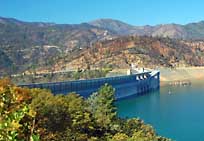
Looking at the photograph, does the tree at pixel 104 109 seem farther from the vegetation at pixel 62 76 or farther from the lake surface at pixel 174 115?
the vegetation at pixel 62 76

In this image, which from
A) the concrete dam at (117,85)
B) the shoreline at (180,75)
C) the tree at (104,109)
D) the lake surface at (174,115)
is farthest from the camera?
the shoreline at (180,75)

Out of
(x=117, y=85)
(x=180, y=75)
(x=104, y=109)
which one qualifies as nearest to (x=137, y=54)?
(x=180, y=75)

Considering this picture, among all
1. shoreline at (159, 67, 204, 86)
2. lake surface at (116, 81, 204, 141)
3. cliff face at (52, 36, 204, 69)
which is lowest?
lake surface at (116, 81, 204, 141)

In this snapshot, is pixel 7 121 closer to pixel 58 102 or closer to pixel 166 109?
pixel 58 102

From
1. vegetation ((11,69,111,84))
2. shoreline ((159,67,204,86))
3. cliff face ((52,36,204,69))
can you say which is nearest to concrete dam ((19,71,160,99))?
vegetation ((11,69,111,84))

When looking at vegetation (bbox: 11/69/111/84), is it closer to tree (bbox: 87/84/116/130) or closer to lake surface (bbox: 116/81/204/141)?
lake surface (bbox: 116/81/204/141)

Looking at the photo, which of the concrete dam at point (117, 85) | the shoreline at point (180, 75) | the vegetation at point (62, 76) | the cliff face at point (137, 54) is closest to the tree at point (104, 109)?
the concrete dam at point (117, 85)

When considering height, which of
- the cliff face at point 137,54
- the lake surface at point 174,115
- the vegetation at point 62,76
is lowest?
the lake surface at point 174,115

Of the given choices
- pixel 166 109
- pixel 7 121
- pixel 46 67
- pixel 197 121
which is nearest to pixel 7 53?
pixel 46 67
